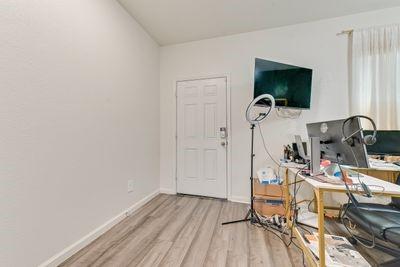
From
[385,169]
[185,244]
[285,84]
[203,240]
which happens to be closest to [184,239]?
[185,244]

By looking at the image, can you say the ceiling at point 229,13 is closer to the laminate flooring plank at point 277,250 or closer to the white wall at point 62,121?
the white wall at point 62,121

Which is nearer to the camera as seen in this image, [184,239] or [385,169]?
[385,169]

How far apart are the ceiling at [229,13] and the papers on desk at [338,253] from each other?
266 cm

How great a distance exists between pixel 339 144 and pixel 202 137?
2.09m

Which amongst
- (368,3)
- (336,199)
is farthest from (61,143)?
(368,3)

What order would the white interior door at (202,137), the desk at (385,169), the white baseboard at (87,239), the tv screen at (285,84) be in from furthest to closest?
the white interior door at (202,137)
the tv screen at (285,84)
the desk at (385,169)
the white baseboard at (87,239)

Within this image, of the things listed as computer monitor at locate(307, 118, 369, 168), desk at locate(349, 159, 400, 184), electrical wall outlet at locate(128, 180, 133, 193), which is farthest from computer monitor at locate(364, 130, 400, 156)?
electrical wall outlet at locate(128, 180, 133, 193)

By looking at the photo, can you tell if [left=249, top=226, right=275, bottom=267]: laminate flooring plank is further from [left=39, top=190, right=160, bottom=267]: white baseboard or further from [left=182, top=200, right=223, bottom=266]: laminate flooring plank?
[left=39, top=190, right=160, bottom=267]: white baseboard

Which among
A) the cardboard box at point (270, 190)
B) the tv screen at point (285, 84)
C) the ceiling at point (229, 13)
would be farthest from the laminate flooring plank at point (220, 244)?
the ceiling at point (229, 13)

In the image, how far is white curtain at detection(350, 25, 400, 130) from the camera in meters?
2.30

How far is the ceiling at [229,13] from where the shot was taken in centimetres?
232

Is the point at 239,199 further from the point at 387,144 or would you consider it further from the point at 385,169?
the point at 387,144

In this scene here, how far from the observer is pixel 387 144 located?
2176 mm

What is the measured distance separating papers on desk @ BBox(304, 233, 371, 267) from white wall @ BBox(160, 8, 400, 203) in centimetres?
132
